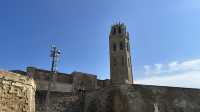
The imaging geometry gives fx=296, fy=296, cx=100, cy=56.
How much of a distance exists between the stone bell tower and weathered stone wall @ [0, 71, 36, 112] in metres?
35.0

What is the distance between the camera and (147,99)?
24297 mm

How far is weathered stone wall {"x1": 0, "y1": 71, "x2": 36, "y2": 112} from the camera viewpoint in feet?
30.6

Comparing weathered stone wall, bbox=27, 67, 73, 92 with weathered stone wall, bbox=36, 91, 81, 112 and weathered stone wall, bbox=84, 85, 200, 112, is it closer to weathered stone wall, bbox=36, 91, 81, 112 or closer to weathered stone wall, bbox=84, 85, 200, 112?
weathered stone wall, bbox=36, 91, 81, 112

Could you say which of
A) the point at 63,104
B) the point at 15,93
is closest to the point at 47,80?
the point at 63,104

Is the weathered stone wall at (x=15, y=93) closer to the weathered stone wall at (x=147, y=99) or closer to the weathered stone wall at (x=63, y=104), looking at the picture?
the weathered stone wall at (x=147, y=99)

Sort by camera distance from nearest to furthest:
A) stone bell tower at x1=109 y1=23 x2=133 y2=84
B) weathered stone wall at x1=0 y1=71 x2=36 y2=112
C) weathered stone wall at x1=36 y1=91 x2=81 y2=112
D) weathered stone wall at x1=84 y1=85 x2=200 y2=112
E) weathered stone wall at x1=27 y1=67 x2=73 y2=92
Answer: weathered stone wall at x1=0 y1=71 x2=36 y2=112 → weathered stone wall at x1=84 y1=85 x2=200 y2=112 → weathered stone wall at x1=36 y1=91 x2=81 y2=112 → weathered stone wall at x1=27 y1=67 x2=73 y2=92 → stone bell tower at x1=109 y1=23 x2=133 y2=84

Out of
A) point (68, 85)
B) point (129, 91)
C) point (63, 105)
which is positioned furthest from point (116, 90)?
point (68, 85)

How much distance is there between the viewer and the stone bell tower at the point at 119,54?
45.8 metres

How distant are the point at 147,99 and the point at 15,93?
16233mm

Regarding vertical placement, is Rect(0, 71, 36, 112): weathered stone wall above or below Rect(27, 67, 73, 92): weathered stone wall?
below

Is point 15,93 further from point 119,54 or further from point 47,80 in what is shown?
point 119,54

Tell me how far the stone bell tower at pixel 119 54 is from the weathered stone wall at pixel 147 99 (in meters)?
19.3

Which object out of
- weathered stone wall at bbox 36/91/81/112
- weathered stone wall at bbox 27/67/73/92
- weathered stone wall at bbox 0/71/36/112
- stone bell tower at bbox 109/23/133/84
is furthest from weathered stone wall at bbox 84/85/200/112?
stone bell tower at bbox 109/23/133/84

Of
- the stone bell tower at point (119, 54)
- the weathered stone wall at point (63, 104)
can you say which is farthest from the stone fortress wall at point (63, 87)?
the stone bell tower at point (119, 54)
